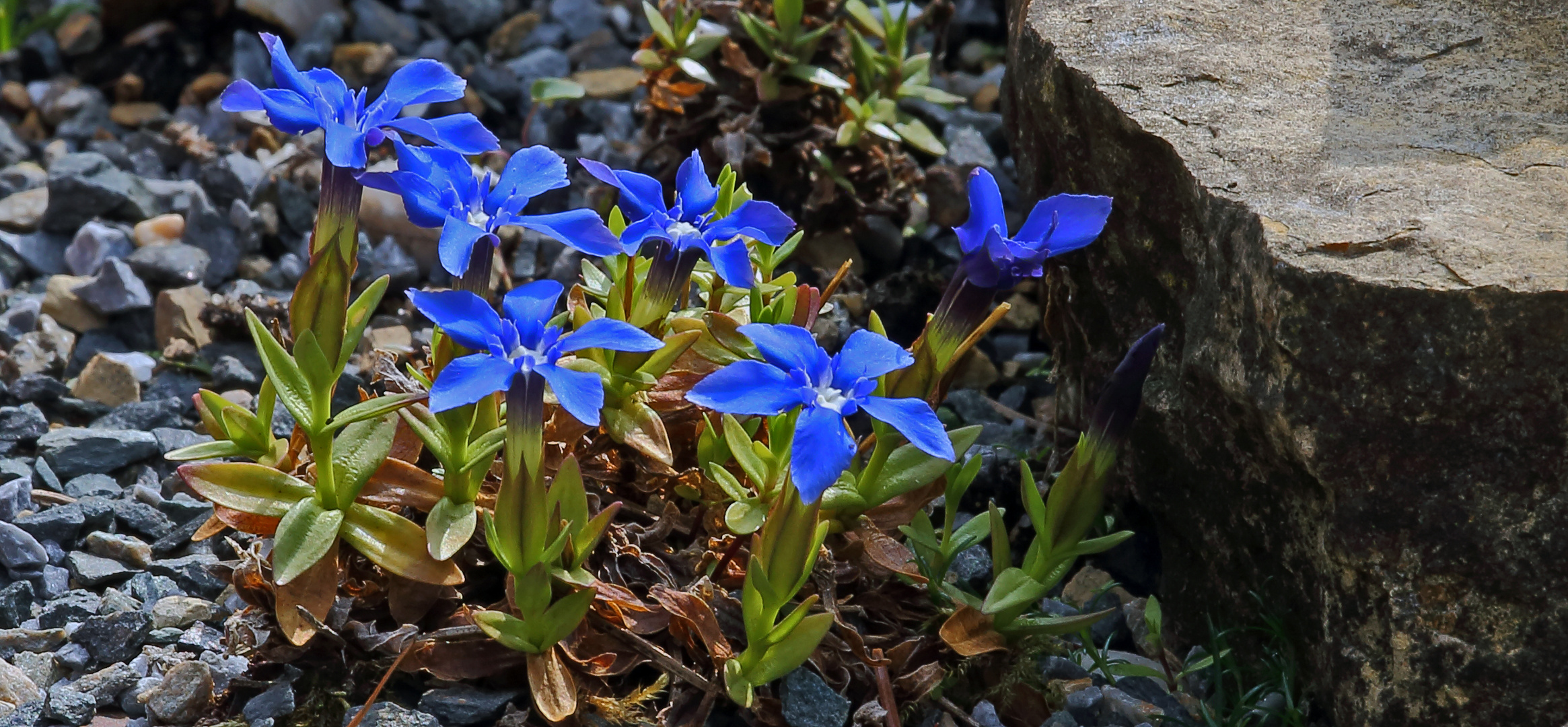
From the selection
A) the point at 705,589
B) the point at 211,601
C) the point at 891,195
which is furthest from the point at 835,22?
the point at 211,601

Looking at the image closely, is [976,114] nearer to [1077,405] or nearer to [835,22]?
[835,22]

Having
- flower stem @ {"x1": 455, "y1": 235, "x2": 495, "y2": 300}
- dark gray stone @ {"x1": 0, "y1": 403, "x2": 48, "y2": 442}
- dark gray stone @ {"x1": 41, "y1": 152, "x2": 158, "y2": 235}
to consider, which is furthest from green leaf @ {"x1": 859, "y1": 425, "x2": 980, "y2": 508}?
dark gray stone @ {"x1": 41, "y1": 152, "x2": 158, "y2": 235}

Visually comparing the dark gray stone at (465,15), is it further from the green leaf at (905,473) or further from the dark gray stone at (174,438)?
the green leaf at (905,473)

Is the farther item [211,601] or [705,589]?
[211,601]

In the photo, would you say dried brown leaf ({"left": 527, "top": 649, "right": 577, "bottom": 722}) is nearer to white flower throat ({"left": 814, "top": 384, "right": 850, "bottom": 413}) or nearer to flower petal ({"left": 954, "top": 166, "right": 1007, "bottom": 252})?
white flower throat ({"left": 814, "top": 384, "right": 850, "bottom": 413})

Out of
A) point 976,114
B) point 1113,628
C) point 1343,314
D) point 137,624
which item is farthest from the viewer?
point 976,114

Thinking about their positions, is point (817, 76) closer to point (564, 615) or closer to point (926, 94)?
point (926, 94)

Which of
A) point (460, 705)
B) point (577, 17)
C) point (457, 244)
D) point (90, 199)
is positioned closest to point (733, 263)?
point (457, 244)
